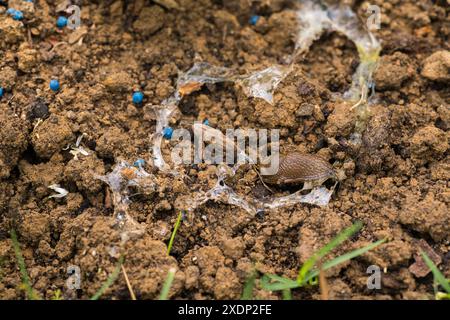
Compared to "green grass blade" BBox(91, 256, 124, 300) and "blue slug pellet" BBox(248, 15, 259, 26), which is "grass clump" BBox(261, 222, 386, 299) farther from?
"blue slug pellet" BBox(248, 15, 259, 26)

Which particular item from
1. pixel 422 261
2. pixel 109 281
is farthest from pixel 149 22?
pixel 422 261

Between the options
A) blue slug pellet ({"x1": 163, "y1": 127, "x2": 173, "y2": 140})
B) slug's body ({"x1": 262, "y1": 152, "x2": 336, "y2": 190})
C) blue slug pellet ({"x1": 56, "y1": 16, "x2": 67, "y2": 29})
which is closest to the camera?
slug's body ({"x1": 262, "y1": 152, "x2": 336, "y2": 190})

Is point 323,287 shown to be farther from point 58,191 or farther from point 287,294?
point 58,191

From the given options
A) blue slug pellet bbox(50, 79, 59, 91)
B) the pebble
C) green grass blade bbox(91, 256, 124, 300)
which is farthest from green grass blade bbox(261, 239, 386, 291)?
blue slug pellet bbox(50, 79, 59, 91)

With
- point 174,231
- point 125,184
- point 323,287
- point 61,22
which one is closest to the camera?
point 323,287

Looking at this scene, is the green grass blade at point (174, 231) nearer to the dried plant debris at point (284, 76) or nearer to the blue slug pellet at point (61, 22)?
the dried plant debris at point (284, 76)

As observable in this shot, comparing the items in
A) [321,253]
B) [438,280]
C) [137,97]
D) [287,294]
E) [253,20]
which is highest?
[253,20]

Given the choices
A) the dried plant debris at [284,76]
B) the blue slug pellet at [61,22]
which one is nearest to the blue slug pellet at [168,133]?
the dried plant debris at [284,76]
